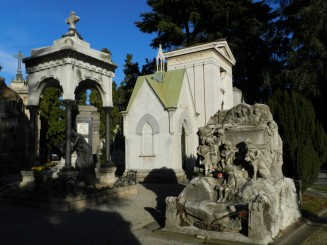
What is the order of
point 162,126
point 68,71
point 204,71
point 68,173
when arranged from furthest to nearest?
1. point 204,71
2. point 162,126
3. point 68,71
4. point 68,173

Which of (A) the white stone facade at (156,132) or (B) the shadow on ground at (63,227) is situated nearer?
(B) the shadow on ground at (63,227)

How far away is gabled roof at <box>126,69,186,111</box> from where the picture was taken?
1769 cm

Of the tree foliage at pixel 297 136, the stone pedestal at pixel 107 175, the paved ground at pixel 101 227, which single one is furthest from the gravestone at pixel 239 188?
the stone pedestal at pixel 107 175

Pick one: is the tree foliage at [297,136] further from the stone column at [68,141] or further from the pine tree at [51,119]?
the pine tree at [51,119]

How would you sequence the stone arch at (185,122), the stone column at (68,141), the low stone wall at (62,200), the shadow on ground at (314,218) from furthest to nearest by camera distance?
the stone arch at (185,122), the stone column at (68,141), the low stone wall at (62,200), the shadow on ground at (314,218)

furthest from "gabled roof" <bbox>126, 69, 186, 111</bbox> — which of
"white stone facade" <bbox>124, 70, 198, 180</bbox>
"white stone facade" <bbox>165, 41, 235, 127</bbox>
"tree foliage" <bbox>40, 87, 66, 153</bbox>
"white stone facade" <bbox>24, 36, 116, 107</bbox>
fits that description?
"tree foliage" <bbox>40, 87, 66, 153</bbox>

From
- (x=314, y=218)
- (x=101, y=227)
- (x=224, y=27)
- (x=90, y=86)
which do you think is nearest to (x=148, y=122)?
(x=90, y=86)

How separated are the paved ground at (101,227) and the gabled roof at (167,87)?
28.3 ft

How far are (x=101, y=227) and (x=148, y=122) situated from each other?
1078 cm

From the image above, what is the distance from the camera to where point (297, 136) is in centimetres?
1224

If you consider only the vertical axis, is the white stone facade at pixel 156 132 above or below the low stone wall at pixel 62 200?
Answer: above

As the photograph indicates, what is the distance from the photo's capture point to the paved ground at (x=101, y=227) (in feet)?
20.6

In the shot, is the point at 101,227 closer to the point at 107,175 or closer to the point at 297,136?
the point at 107,175

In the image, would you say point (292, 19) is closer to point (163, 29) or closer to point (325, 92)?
point (325, 92)
